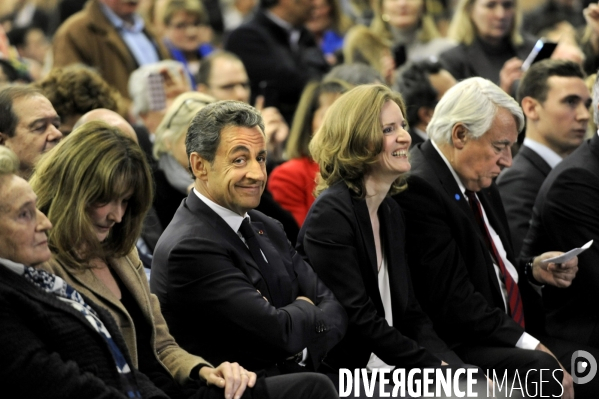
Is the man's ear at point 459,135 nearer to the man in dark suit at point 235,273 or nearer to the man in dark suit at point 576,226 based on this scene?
the man in dark suit at point 576,226

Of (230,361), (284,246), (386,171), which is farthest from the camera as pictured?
(386,171)

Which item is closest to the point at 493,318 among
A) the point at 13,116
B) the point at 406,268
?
the point at 406,268

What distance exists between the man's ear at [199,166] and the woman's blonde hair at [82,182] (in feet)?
1.40

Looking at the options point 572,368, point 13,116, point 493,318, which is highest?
point 13,116

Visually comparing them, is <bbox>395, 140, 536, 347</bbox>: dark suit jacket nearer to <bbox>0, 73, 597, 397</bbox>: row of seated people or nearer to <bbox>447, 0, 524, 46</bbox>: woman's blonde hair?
<bbox>0, 73, 597, 397</bbox>: row of seated people

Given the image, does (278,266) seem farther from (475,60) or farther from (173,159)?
(475,60)

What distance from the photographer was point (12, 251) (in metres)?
2.99

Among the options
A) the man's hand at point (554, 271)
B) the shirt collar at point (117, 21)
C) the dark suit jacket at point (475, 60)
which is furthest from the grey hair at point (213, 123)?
the shirt collar at point (117, 21)

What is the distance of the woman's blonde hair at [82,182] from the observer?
131 inches

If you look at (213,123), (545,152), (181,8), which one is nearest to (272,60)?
(181,8)

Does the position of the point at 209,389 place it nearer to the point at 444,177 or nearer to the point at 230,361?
the point at 230,361

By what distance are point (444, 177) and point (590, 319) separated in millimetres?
1033

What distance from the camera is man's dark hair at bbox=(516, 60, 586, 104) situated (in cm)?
577

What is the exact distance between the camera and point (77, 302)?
309cm
